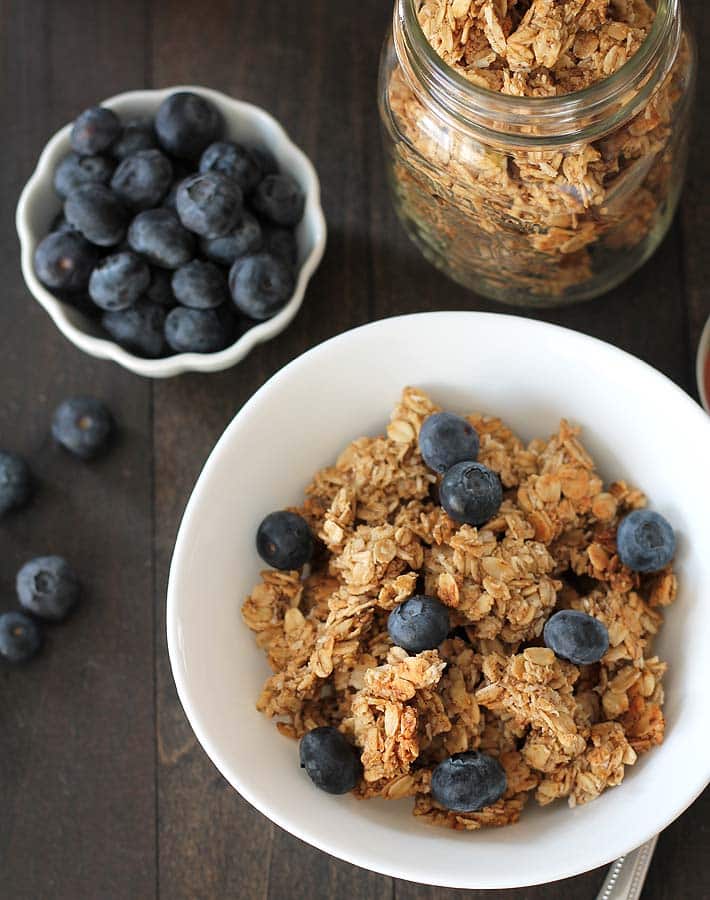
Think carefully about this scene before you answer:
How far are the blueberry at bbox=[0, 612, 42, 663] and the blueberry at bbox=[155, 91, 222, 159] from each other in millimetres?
565

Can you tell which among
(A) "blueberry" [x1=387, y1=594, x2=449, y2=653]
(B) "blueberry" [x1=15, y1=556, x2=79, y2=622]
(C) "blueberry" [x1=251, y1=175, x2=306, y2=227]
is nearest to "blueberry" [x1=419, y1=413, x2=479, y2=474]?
(A) "blueberry" [x1=387, y1=594, x2=449, y2=653]

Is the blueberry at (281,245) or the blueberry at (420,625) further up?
the blueberry at (281,245)

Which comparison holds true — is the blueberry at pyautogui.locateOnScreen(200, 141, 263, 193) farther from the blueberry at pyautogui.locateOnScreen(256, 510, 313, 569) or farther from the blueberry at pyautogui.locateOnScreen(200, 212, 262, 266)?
the blueberry at pyautogui.locateOnScreen(256, 510, 313, 569)

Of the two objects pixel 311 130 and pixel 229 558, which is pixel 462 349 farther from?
pixel 311 130

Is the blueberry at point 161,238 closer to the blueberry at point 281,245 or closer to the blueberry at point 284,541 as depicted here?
the blueberry at point 281,245

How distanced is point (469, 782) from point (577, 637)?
154mm

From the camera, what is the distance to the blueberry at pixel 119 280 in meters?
1.18

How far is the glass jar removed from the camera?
3.10ft

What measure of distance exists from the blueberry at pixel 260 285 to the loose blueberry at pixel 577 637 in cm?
48

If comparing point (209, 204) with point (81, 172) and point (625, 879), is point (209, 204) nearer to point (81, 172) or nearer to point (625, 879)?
point (81, 172)

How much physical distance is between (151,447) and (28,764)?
1.27ft

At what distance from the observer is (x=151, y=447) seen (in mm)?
1294

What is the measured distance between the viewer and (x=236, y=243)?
47.5 inches

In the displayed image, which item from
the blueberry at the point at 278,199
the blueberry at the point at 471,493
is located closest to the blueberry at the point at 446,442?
the blueberry at the point at 471,493
